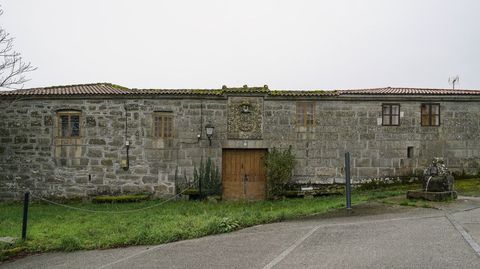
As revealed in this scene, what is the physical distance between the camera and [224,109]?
15477 millimetres

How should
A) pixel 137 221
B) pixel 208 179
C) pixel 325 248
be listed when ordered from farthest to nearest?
pixel 208 179
pixel 137 221
pixel 325 248

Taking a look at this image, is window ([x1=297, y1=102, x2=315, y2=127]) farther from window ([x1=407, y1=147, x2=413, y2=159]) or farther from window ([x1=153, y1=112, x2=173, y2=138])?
window ([x1=153, y1=112, x2=173, y2=138])

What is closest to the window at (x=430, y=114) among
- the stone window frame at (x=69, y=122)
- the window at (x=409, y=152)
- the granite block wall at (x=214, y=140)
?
the granite block wall at (x=214, y=140)

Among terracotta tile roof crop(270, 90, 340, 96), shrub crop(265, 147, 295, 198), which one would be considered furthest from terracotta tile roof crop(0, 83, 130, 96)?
shrub crop(265, 147, 295, 198)

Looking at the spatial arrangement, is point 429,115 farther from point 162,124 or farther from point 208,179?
point 162,124

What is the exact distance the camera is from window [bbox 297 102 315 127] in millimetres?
15516

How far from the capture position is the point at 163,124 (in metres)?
15.5

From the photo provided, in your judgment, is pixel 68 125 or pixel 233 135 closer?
pixel 233 135

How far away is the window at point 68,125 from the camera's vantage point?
51.2ft

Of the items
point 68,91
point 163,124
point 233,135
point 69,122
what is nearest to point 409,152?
point 233,135

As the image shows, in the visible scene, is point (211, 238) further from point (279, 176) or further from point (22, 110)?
point (22, 110)

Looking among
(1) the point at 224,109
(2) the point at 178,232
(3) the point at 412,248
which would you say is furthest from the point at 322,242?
(1) the point at 224,109

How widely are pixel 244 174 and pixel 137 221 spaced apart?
5294 millimetres

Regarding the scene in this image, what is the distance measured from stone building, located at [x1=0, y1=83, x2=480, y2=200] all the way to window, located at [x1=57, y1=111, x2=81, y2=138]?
4 centimetres
